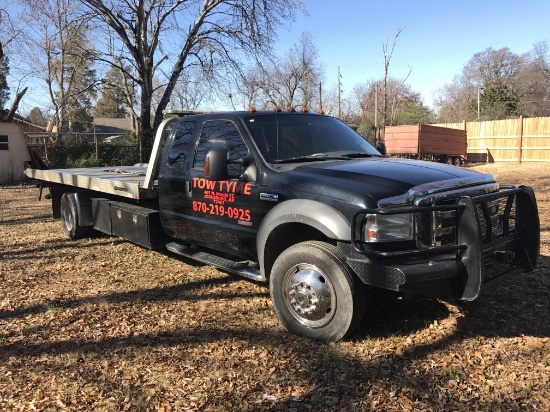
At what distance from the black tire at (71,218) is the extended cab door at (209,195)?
2.75m

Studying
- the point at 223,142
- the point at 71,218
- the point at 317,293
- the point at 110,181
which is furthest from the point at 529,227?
the point at 71,218

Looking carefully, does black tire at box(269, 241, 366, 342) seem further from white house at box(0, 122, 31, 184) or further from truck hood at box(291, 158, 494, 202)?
white house at box(0, 122, 31, 184)

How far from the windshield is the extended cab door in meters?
0.22

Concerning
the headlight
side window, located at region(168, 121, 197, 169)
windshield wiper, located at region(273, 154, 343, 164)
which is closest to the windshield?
windshield wiper, located at region(273, 154, 343, 164)

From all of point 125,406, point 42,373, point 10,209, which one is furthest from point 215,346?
point 10,209

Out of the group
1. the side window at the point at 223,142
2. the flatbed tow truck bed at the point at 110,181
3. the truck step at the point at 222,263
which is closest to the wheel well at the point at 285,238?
the truck step at the point at 222,263

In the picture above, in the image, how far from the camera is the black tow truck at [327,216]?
344 cm

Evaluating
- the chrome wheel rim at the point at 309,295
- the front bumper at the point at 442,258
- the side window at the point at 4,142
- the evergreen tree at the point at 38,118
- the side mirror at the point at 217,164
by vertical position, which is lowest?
the chrome wheel rim at the point at 309,295

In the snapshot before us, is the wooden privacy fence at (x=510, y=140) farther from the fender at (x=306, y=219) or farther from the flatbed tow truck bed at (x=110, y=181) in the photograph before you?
the fender at (x=306, y=219)

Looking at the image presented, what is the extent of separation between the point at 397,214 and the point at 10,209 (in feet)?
38.3

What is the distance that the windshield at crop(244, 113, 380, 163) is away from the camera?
4547 mm

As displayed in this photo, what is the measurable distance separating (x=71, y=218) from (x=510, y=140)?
25.3m

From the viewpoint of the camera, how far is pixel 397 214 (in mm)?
3430

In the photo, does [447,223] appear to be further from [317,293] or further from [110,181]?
[110,181]
